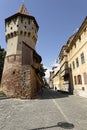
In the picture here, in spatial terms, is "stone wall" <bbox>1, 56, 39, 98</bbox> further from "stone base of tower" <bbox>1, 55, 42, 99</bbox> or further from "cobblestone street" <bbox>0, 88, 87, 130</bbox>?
"cobblestone street" <bbox>0, 88, 87, 130</bbox>

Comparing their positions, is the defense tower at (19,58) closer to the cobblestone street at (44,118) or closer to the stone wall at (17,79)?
the stone wall at (17,79)

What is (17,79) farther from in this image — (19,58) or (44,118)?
(44,118)

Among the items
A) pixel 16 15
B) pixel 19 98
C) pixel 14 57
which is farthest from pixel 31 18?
pixel 19 98

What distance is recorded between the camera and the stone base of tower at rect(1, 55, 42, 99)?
737 inches

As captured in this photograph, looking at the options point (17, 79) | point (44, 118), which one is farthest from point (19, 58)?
point (44, 118)

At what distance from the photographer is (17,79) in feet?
65.0

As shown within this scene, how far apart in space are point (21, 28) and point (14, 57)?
635 cm

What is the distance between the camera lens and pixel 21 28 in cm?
2453

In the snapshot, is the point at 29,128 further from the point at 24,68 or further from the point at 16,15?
the point at 16,15

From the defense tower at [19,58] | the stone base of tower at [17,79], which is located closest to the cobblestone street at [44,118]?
the stone base of tower at [17,79]

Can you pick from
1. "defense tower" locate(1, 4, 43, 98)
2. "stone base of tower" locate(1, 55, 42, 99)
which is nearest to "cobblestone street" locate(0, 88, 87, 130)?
"stone base of tower" locate(1, 55, 42, 99)

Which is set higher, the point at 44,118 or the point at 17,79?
the point at 17,79

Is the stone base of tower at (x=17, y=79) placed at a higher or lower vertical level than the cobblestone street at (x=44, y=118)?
higher

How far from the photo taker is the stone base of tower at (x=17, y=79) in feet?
61.4
